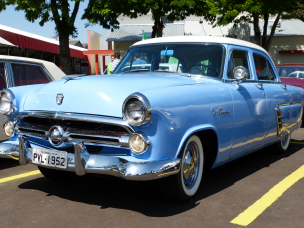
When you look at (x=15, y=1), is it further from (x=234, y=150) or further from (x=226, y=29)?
(x=226, y=29)

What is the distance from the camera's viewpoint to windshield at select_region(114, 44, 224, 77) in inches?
175

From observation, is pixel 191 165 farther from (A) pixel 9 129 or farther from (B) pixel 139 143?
(A) pixel 9 129

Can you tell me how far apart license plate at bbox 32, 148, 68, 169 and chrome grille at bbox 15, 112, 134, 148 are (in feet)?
0.48

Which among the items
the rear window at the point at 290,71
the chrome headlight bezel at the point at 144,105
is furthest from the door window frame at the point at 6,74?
the rear window at the point at 290,71

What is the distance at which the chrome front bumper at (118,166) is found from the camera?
3.04m

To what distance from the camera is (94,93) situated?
11.3 ft

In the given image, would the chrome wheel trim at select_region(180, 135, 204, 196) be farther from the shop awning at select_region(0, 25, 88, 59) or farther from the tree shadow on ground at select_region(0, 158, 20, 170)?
the shop awning at select_region(0, 25, 88, 59)

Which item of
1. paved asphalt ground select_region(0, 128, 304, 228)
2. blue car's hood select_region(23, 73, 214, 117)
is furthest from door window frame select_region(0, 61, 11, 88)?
blue car's hood select_region(23, 73, 214, 117)

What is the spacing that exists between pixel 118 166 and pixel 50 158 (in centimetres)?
71

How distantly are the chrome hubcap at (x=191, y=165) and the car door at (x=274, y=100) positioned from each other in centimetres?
159

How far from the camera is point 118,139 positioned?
126 inches

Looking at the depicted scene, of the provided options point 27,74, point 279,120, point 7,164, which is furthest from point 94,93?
point 279,120

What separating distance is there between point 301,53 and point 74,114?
110 ft

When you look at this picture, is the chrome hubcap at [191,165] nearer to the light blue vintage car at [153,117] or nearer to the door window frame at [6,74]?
the light blue vintage car at [153,117]
